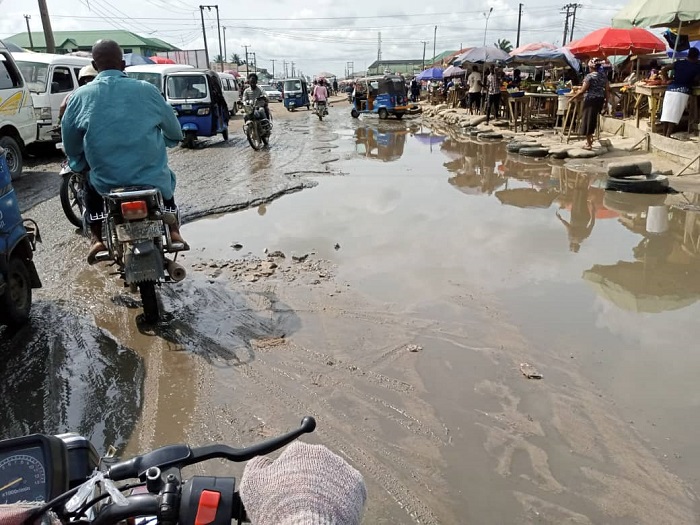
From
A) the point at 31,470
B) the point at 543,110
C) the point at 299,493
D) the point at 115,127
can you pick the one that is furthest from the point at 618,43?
the point at 31,470

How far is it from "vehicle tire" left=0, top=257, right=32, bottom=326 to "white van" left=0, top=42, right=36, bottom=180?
5987 millimetres

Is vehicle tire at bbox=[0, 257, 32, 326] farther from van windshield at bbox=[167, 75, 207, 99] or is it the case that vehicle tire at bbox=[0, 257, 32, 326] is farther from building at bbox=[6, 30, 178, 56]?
building at bbox=[6, 30, 178, 56]

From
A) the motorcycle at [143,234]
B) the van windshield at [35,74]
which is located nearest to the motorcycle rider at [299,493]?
the motorcycle at [143,234]

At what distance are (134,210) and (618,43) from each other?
1337 centimetres

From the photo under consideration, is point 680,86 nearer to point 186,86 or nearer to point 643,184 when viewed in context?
point 643,184

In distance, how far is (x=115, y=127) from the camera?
384cm

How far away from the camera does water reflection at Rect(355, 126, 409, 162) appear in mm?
12508

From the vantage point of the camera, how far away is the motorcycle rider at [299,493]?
0.91 meters

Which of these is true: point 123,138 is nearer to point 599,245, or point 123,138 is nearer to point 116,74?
point 116,74

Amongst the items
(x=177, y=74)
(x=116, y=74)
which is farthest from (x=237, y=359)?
(x=177, y=74)

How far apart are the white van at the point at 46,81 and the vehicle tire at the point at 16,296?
7.94 metres

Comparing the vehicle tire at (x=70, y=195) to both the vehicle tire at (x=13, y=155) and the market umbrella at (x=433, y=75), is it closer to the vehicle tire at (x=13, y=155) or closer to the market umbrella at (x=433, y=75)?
the vehicle tire at (x=13, y=155)

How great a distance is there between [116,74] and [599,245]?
476cm

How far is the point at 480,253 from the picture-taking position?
17.9 feet
